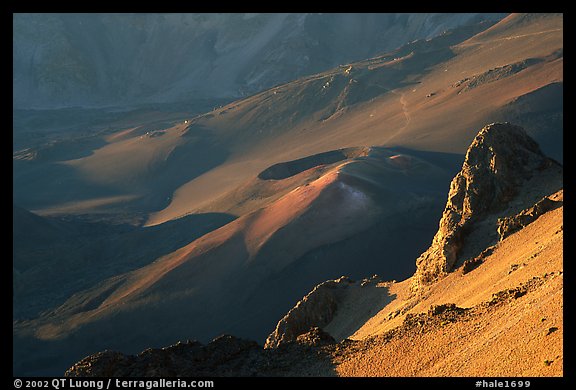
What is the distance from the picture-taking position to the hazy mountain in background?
13875 cm

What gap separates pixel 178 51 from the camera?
161000 millimetres

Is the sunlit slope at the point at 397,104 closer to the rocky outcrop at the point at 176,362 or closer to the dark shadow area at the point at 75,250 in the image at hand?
the dark shadow area at the point at 75,250

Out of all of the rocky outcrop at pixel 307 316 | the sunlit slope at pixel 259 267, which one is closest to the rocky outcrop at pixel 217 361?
the rocky outcrop at pixel 307 316

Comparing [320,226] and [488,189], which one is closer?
[488,189]

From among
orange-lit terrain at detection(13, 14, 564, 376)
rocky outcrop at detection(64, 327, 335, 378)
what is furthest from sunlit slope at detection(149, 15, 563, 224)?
rocky outcrop at detection(64, 327, 335, 378)

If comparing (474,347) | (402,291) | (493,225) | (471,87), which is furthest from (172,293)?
(471,87)

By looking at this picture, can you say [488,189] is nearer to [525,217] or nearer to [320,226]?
[525,217]

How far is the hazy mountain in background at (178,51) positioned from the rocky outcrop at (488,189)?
113 metres

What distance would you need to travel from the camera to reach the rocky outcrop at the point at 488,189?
20.5m

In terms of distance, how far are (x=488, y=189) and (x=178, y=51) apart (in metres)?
149

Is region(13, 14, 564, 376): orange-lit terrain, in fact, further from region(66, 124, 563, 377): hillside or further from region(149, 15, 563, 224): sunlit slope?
region(149, 15, 563, 224): sunlit slope

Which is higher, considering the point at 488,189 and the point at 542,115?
the point at 488,189

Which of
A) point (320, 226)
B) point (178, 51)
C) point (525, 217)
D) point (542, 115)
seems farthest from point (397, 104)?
point (178, 51)

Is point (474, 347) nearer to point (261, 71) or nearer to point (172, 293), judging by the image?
point (172, 293)
